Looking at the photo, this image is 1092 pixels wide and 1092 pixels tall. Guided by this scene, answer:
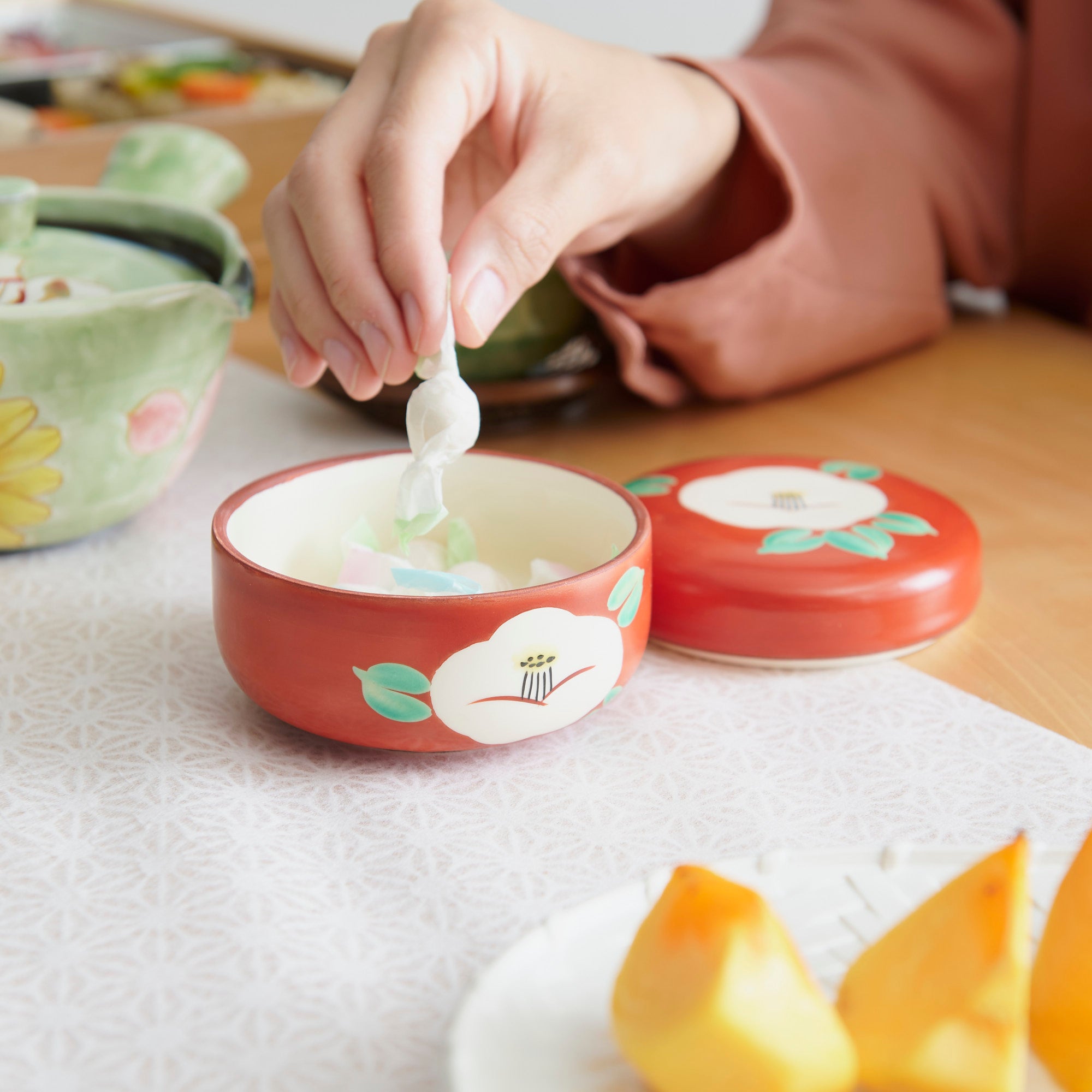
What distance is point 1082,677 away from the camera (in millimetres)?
425

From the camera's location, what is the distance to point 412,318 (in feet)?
1.35

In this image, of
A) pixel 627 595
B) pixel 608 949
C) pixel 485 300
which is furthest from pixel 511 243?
pixel 608 949

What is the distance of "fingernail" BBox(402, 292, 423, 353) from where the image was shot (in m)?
0.41

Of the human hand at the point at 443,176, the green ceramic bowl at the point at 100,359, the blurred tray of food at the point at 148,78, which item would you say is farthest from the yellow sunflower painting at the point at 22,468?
the blurred tray of food at the point at 148,78

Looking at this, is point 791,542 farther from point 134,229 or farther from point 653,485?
point 134,229

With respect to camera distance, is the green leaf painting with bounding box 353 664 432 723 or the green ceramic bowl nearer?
the green leaf painting with bounding box 353 664 432 723

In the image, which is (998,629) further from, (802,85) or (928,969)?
(802,85)

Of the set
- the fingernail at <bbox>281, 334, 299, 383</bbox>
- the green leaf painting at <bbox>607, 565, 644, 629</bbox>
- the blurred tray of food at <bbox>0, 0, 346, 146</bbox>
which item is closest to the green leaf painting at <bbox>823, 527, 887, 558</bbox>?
the green leaf painting at <bbox>607, 565, 644, 629</bbox>

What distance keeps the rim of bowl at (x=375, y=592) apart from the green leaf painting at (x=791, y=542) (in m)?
0.06

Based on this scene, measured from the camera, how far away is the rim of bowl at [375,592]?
0.34 metres

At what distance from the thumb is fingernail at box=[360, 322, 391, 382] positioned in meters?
0.03

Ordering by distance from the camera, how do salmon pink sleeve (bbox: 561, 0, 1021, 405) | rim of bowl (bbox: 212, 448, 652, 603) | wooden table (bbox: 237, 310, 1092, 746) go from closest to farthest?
rim of bowl (bbox: 212, 448, 652, 603), wooden table (bbox: 237, 310, 1092, 746), salmon pink sleeve (bbox: 561, 0, 1021, 405)

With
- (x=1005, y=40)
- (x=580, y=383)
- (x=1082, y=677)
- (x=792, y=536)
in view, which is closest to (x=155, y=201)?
(x=580, y=383)

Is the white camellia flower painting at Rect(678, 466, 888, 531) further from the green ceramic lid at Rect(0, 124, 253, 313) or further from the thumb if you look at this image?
the green ceramic lid at Rect(0, 124, 253, 313)
